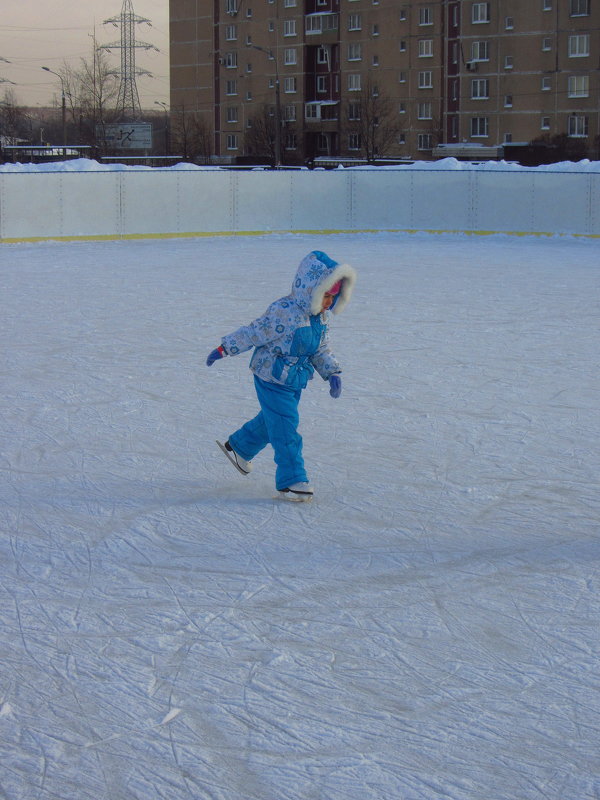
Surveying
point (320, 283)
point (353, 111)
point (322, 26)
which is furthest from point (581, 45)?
point (320, 283)

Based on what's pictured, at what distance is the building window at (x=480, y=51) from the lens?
45.4 meters

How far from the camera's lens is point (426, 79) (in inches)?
1901

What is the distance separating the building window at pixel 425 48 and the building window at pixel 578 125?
26.1ft

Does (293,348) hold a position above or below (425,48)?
below

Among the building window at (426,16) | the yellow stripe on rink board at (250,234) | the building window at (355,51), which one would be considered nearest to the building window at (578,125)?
the building window at (426,16)

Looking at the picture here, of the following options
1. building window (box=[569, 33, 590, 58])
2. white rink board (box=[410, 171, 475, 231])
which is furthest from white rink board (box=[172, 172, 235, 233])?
building window (box=[569, 33, 590, 58])

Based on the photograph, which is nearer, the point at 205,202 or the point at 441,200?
the point at 205,202

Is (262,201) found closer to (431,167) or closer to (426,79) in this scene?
(431,167)

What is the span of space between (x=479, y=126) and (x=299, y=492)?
4438 cm

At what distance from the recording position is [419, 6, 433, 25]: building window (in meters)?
47.6

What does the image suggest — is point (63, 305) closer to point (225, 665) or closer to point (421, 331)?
point (421, 331)

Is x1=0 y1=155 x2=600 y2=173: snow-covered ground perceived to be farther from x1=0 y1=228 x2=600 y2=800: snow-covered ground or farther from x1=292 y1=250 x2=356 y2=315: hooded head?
x1=292 y1=250 x2=356 y2=315: hooded head

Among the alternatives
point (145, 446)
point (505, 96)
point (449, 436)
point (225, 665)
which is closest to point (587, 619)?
point (225, 665)

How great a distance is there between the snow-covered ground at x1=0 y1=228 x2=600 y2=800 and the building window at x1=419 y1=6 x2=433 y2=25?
43.7 metres
